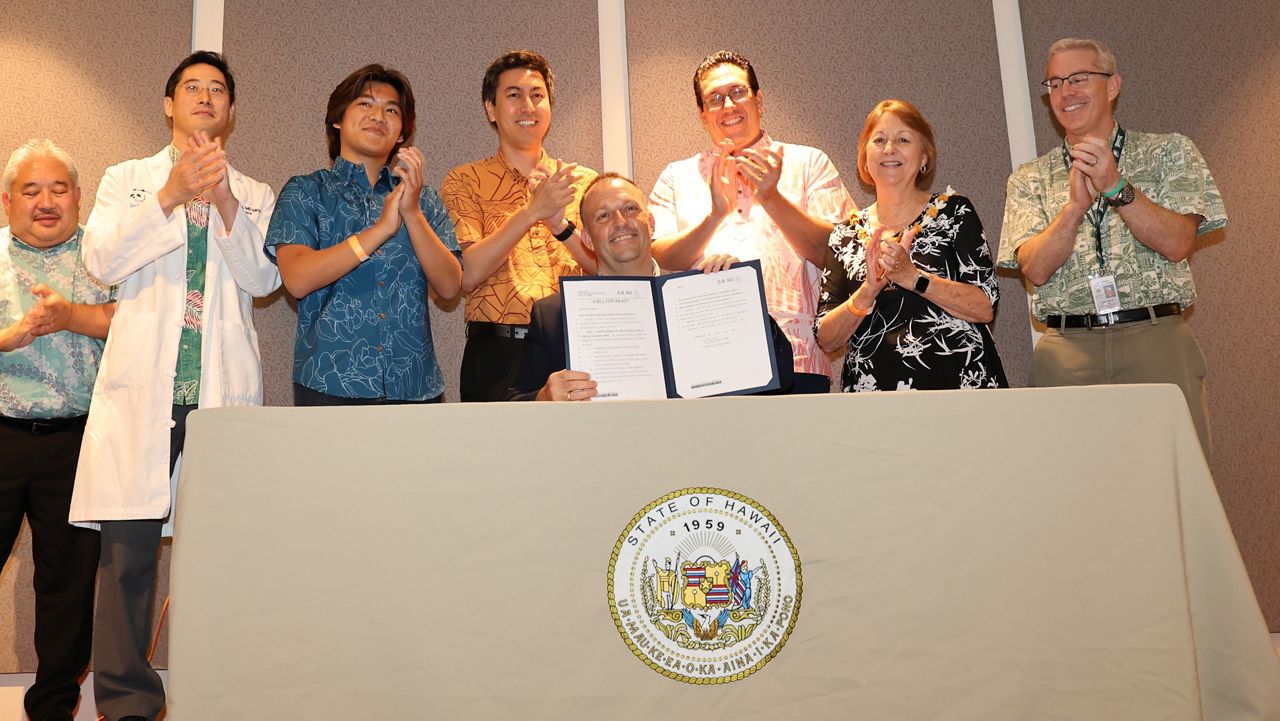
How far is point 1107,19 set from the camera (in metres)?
3.69

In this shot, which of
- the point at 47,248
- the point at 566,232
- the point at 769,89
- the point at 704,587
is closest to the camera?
the point at 704,587

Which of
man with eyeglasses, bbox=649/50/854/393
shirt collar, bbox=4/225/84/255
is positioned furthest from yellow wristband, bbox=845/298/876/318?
shirt collar, bbox=4/225/84/255

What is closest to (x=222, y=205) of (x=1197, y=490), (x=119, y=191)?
(x=119, y=191)

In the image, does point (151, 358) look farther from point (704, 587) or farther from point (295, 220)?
point (704, 587)

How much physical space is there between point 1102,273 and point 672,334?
1514mm

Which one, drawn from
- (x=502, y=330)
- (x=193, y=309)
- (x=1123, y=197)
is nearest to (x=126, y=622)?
(x=193, y=309)

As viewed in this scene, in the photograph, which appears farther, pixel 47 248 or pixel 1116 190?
pixel 47 248

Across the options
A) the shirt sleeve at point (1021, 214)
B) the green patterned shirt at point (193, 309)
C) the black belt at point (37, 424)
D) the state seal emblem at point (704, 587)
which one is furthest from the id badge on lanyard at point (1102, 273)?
the black belt at point (37, 424)

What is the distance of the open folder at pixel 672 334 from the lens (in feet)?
6.28

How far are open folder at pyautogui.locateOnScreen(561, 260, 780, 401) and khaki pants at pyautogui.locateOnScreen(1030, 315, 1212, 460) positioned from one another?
4.16 feet

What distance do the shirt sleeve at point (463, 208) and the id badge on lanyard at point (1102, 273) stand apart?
5.84 feet

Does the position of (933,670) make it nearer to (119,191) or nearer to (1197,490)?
(1197,490)

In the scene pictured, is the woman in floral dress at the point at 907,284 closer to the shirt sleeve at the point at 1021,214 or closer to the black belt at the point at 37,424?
the shirt sleeve at the point at 1021,214

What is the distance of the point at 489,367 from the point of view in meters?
2.78
